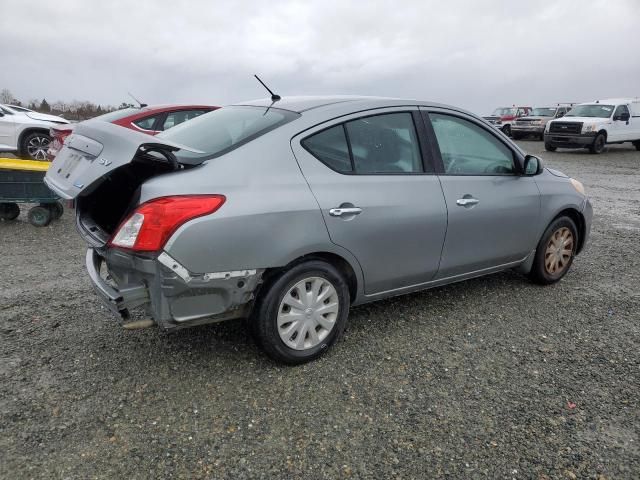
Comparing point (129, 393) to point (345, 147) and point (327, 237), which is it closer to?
point (327, 237)

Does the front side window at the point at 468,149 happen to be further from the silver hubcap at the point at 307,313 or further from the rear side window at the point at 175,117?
the rear side window at the point at 175,117

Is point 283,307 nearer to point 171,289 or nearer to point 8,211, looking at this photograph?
point 171,289

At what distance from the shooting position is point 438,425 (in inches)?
103

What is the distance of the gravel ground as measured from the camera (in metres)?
2.34

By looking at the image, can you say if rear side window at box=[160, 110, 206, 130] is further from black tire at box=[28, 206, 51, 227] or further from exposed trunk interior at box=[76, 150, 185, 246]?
exposed trunk interior at box=[76, 150, 185, 246]


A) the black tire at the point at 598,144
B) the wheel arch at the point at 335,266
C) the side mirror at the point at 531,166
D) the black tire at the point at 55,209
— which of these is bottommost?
the black tire at the point at 598,144

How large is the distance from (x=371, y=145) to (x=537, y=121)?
2603cm

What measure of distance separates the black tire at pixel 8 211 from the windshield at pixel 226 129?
14.1ft

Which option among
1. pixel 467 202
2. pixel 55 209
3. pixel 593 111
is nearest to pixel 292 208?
pixel 467 202

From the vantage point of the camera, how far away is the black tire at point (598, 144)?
64.3 ft

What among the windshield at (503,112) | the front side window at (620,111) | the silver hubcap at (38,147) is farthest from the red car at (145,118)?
the windshield at (503,112)

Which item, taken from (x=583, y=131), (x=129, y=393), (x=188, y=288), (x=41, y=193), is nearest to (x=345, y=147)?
(x=188, y=288)

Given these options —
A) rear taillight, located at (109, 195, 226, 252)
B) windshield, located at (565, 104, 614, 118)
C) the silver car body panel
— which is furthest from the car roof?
windshield, located at (565, 104, 614, 118)

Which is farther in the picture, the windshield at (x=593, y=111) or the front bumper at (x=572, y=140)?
the windshield at (x=593, y=111)
